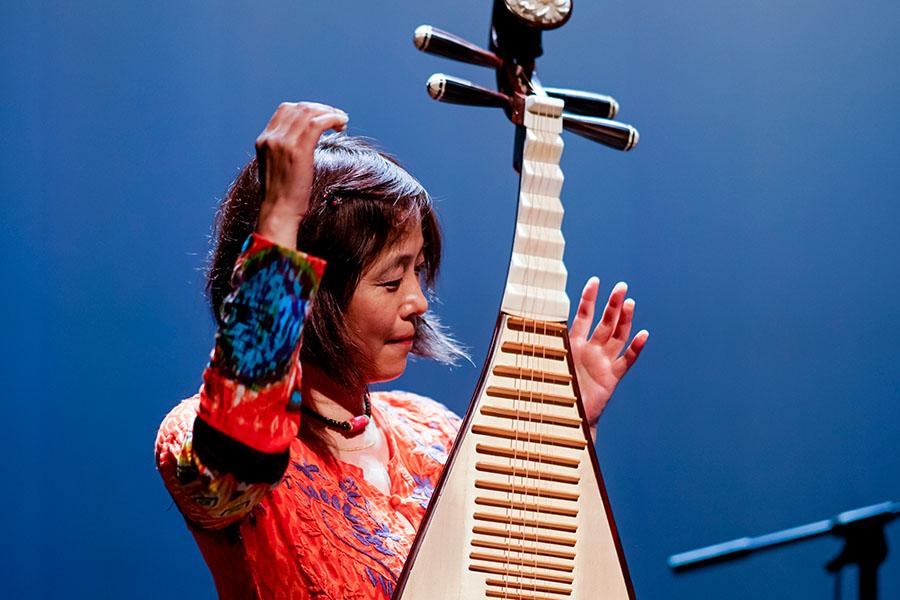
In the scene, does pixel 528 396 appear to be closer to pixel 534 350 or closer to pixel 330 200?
pixel 534 350

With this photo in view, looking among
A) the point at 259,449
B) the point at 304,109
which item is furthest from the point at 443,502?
the point at 304,109

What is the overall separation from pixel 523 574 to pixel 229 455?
0.86ft

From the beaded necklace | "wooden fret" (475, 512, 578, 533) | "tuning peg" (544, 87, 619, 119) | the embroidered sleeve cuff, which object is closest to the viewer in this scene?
the embroidered sleeve cuff

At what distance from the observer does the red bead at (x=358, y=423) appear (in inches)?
42.6

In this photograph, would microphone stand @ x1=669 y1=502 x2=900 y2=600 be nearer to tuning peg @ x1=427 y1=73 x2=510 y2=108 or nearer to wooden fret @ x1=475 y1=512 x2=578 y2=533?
wooden fret @ x1=475 y1=512 x2=578 y2=533

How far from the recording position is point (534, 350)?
0.86 m

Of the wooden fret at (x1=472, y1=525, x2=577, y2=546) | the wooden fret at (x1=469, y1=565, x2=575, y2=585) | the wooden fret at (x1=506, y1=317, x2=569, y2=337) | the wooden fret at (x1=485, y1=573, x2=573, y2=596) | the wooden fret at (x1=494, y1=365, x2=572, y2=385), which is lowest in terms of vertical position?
the wooden fret at (x1=485, y1=573, x2=573, y2=596)

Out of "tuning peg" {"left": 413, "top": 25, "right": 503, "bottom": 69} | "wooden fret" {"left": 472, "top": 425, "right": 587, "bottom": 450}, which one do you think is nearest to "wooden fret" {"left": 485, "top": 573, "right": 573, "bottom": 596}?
"wooden fret" {"left": 472, "top": 425, "right": 587, "bottom": 450}

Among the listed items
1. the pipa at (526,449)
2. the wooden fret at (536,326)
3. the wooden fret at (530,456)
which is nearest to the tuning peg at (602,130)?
the pipa at (526,449)

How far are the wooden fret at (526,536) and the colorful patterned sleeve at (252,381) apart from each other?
18 cm

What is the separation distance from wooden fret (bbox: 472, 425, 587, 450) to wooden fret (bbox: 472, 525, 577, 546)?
0.08 m

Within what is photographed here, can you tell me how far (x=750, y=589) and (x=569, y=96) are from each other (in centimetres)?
110

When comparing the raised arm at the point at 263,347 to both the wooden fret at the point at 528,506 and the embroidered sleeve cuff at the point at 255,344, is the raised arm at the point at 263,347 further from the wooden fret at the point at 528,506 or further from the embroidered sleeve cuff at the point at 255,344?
the wooden fret at the point at 528,506

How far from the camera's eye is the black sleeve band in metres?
0.74
